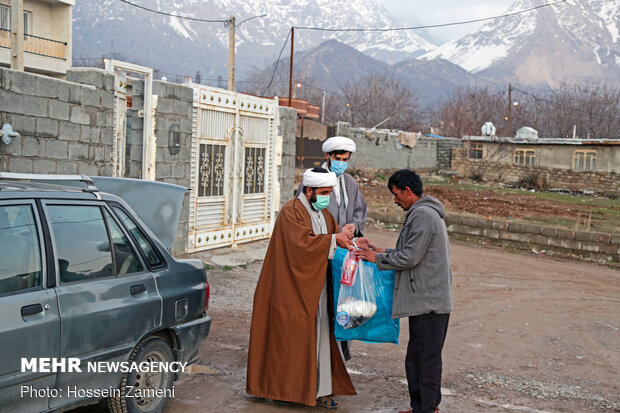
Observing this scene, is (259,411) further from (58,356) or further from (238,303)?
(238,303)

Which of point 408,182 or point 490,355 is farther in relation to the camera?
point 490,355

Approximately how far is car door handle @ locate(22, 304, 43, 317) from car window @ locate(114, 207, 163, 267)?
962 mm

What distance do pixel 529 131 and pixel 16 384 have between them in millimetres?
41476

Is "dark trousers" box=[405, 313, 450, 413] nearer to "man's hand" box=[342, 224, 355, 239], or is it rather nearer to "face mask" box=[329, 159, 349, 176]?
"man's hand" box=[342, 224, 355, 239]

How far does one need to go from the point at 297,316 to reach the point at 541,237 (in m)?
12.3

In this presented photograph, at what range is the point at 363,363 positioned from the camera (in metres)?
6.72

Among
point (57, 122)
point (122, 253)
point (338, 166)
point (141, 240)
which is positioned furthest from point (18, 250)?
point (57, 122)

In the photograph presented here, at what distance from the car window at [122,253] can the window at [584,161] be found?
3309 centimetres

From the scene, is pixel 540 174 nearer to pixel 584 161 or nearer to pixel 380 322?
pixel 584 161

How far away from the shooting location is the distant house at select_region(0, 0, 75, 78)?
35750mm

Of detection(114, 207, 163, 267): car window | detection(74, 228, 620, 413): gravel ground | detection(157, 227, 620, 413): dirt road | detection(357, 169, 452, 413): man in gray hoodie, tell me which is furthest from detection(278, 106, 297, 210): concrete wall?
detection(114, 207, 163, 267): car window

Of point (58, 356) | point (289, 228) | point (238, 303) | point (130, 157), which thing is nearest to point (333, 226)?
point (289, 228)

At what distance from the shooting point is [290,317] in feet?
16.7

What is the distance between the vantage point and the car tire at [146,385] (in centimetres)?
432
